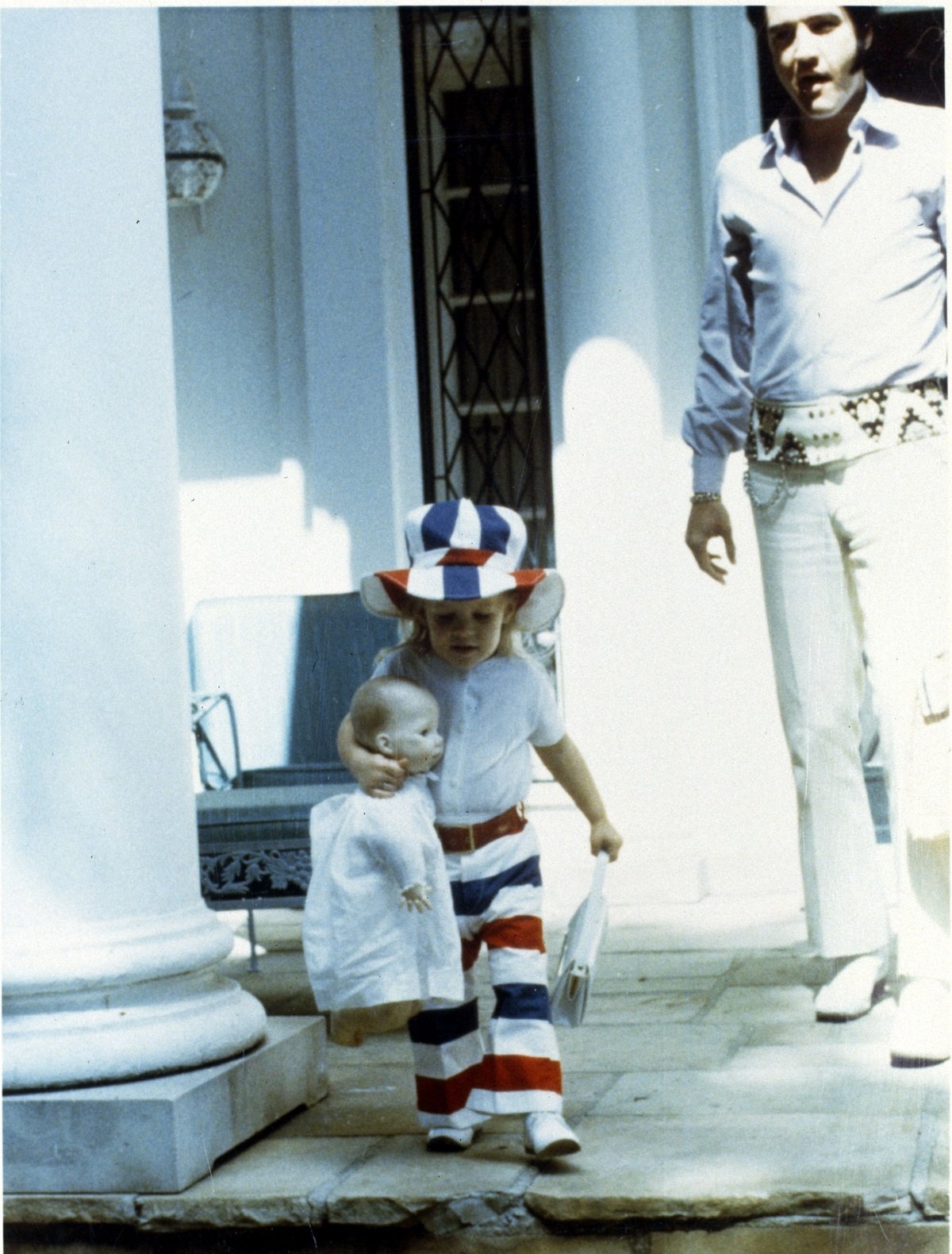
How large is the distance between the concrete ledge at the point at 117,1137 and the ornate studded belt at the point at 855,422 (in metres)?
1.61

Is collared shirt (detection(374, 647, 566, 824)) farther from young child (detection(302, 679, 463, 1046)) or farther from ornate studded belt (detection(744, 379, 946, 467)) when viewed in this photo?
ornate studded belt (detection(744, 379, 946, 467))

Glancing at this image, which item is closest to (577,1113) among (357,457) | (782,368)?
(782,368)

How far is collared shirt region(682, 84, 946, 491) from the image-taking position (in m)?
3.04

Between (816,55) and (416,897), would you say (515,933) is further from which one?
(816,55)

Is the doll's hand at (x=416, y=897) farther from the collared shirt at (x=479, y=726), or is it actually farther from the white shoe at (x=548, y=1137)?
the white shoe at (x=548, y=1137)

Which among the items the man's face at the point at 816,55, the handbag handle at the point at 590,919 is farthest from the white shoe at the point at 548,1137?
the man's face at the point at 816,55

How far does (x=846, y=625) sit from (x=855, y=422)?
1.32 ft

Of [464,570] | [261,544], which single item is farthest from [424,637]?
[261,544]

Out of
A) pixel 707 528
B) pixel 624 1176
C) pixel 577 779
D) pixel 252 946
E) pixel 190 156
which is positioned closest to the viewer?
pixel 624 1176

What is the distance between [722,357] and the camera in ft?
10.8

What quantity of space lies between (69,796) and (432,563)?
2.07ft

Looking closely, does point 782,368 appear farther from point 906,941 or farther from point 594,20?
point 594,20

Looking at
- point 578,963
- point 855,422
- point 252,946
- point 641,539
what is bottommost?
point 252,946

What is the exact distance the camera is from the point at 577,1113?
249cm
